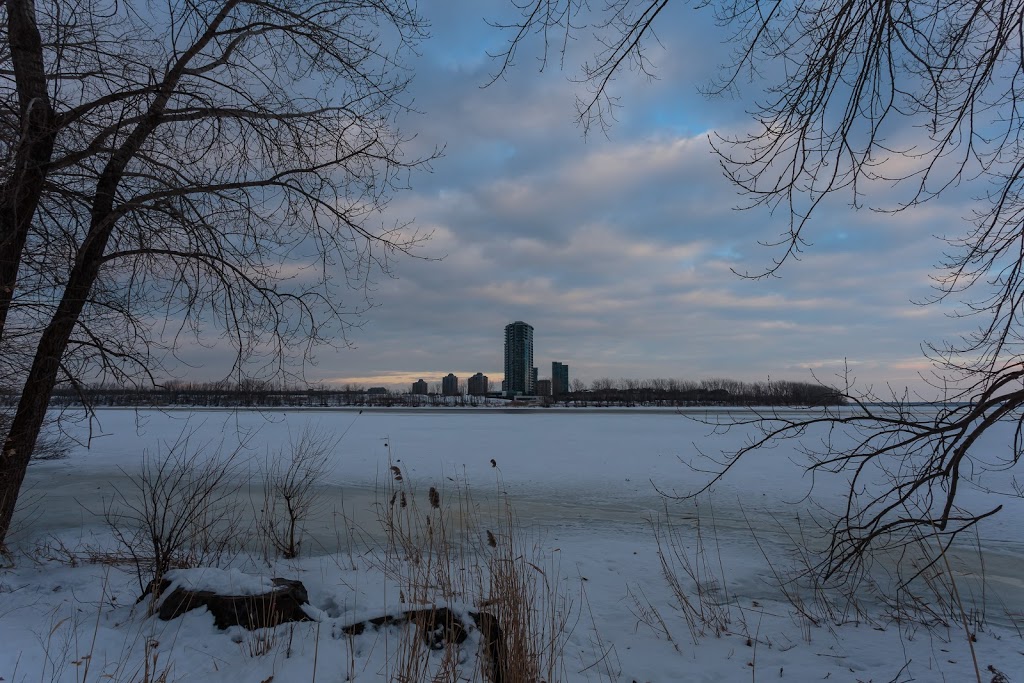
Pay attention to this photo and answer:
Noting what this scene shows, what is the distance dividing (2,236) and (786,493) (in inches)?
557

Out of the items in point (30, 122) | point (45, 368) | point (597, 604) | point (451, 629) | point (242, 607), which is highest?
point (30, 122)

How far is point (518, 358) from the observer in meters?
139

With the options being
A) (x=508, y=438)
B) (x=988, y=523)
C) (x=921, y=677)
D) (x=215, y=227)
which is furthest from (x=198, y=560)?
(x=508, y=438)

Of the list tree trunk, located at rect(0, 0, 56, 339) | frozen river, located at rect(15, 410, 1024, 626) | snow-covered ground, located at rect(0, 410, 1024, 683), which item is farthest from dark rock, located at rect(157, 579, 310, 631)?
tree trunk, located at rect(0, 0, 56, 339)

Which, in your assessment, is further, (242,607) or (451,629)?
(242,607)

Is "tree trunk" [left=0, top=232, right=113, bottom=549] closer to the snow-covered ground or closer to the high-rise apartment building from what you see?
the snow-covered ground

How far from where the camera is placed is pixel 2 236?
528 centimetres

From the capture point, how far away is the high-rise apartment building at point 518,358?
137 m

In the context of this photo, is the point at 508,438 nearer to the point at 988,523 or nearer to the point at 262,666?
the point at 988,523

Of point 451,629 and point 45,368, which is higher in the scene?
point 45,368

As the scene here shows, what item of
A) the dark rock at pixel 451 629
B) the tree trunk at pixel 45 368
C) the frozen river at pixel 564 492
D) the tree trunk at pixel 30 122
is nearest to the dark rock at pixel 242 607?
the dark rock at pixel 451 629

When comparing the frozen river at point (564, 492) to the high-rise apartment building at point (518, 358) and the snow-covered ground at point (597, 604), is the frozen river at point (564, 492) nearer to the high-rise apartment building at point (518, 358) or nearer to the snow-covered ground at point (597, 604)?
the snow-covered ground at point (597, 604)

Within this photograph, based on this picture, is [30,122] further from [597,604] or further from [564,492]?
[564,492]

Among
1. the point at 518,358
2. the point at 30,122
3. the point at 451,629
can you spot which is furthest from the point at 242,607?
the point at 518,358
